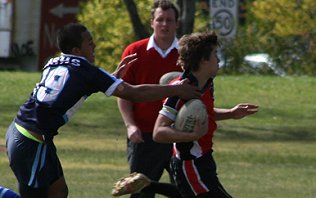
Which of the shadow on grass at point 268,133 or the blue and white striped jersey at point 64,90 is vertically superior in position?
the blue and white striped jersey at point 64,90

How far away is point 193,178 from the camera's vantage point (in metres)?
7.66

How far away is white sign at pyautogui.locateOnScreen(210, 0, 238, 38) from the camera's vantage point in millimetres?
30062

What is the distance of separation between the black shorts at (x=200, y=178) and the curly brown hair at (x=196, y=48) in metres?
0.62

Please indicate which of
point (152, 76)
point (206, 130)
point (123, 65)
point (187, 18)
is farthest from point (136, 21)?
point (206, 130)

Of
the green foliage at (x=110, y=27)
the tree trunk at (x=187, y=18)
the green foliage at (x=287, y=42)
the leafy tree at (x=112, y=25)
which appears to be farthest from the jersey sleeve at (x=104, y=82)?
the green foliage at (x=287, y=42)

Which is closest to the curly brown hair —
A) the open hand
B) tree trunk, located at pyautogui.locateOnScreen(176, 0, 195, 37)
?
the open hand

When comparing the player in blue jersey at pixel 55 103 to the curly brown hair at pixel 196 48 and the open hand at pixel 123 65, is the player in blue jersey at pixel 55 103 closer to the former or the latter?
the curly brown hair at pixel 196 48

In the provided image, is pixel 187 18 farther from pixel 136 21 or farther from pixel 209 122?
pixel 209 122

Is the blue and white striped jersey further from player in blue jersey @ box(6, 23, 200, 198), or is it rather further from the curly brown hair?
the curly brown hair

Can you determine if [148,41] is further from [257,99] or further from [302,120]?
[257,99]

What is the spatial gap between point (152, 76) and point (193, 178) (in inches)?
75.1

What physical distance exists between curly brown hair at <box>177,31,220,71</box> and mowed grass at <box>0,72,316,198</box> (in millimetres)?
4218

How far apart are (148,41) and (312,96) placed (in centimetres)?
1344

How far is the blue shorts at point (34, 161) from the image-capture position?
26.1 ft
